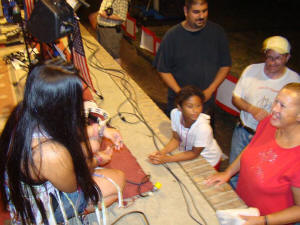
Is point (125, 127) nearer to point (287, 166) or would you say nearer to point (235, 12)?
point (287, 166)

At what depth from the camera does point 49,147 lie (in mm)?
1398

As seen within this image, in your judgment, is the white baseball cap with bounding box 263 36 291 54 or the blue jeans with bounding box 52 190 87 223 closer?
the blue jeans with bounding box 52 190 87 223

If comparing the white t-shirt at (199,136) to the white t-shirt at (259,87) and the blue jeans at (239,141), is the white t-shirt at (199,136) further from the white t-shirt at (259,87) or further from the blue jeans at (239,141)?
the white t-shirt at (259,87)

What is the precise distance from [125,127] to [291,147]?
154cm

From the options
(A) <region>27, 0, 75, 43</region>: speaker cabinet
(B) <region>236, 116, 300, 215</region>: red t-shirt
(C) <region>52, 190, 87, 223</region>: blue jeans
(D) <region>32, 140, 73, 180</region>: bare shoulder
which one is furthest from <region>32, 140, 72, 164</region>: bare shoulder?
(B) <region>236, 116, 300, 215</region>: red t-shirt

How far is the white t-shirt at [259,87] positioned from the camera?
2422 mm

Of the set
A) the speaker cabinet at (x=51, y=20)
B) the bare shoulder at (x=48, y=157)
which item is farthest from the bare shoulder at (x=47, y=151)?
the speaker cabinet at (x=51, y=20)

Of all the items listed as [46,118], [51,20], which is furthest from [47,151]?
[51,20]

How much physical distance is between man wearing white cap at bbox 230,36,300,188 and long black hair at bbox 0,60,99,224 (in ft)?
5.06

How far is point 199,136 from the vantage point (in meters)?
2.29

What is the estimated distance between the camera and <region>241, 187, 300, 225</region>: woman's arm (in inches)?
65.5

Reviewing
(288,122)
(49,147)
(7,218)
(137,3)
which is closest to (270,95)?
(288,122)

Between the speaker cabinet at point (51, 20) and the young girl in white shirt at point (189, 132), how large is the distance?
39.0 inches

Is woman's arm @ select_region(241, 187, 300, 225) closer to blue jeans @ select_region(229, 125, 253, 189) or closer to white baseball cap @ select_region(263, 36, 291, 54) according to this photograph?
blue jeans @ select_region(229, 125, 253, 189)
